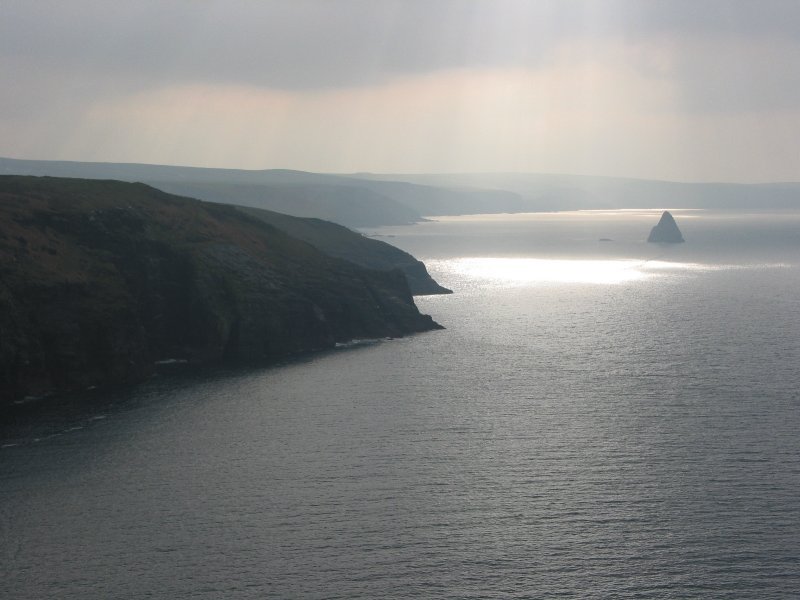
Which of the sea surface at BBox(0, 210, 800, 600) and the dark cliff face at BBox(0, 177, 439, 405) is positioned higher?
the dark cliff face at BBox(0, 177, 439, 405)

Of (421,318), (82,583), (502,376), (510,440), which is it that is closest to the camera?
(82,583)

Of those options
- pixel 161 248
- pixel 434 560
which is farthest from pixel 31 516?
pixel 161 248

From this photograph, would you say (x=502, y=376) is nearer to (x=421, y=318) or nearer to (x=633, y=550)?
(x=421, y=318)

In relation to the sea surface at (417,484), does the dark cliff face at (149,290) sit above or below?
above

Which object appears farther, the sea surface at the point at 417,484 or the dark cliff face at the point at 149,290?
the dark cliff face at the point at 149,290

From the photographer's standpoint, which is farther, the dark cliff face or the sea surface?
the dark cliff face
